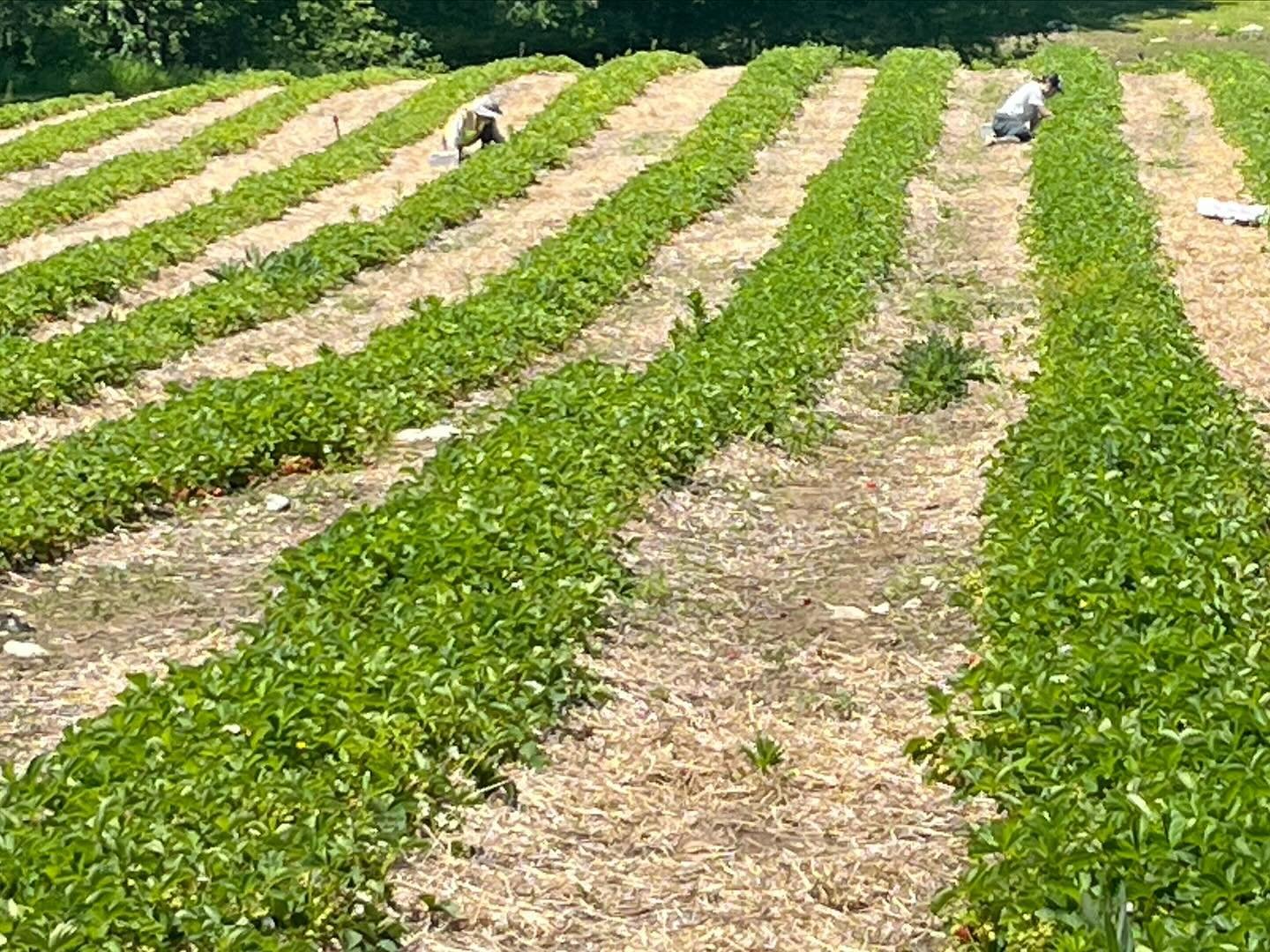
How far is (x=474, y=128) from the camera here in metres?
22.5

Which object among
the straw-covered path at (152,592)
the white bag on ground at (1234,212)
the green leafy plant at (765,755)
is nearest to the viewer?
the green leafy plant at (765,755)

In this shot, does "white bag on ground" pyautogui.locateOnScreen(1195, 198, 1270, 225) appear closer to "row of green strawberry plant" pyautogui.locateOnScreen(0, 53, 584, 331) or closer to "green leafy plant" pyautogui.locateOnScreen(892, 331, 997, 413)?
"green leafy plant" pyautogui.locateOnScreen(892, 331, 997, 413)

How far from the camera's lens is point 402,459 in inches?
421

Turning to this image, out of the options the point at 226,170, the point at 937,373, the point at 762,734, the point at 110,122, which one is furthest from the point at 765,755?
the point at 110,122

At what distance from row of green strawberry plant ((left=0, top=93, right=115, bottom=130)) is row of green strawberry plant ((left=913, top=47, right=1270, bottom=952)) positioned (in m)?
20.9

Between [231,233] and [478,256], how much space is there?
3.14 metres

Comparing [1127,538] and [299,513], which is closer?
[1127,538]

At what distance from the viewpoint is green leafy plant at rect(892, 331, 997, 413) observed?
38.1 ft

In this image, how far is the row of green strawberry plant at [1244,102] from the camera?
1853 centimetres

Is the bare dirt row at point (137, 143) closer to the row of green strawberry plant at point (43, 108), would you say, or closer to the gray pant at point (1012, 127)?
the row of green strawberry plant at point (43, 108)

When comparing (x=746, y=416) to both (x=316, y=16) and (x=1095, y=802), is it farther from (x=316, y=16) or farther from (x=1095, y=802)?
(x=316, y=16)

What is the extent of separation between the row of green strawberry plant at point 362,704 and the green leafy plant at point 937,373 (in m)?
1.16

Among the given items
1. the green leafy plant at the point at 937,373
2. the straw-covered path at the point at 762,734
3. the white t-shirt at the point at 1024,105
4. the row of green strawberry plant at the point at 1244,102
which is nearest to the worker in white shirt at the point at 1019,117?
the white t-shirt at the point at 1024,105

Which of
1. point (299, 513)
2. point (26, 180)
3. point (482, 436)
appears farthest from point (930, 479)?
point (26, 180)
